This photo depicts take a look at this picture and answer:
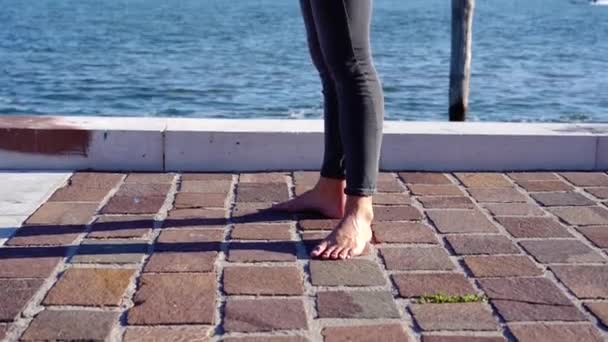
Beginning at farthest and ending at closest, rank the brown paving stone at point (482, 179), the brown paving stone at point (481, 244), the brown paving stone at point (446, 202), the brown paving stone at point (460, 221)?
the brown paving stone at point (482, 179)
the brown paving stone at point (446, 202)
the brown paving stone at point (460, 221)
the brown paving stone at point (481, 244)

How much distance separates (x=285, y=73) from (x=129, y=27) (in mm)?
13455

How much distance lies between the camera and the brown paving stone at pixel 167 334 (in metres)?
2.35

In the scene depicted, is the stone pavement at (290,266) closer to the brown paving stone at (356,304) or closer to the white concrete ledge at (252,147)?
the brown paving stone at (356,304)

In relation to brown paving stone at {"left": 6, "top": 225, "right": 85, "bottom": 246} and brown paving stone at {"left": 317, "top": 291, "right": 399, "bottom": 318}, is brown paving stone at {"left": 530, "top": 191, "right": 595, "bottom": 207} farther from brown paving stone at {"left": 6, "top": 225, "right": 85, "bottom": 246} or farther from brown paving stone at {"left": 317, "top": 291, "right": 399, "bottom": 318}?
brown paving stone at {"left": 6, "top": 225, "right": 85, "bottom": 246}

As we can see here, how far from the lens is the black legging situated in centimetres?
298

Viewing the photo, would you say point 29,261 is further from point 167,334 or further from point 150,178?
point 150,178

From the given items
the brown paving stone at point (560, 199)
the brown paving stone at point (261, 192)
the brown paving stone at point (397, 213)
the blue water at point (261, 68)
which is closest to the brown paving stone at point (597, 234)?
the brown paving stone at point (560, 199)

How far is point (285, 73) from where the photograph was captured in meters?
16.9

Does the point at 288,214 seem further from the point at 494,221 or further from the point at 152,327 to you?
the point at 152,327

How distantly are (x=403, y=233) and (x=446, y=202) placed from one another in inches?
20.1

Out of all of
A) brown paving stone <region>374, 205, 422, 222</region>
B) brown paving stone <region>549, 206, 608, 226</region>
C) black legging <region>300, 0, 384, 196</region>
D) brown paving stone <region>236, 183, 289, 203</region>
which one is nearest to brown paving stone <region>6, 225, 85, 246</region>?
brown paving stone <region>236, 183, 289, 203</region>

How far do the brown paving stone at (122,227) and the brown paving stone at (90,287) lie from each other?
39cm

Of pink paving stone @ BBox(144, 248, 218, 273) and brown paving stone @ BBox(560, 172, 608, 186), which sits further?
brown paving stone @ BBox(560, 172, 608, 186)

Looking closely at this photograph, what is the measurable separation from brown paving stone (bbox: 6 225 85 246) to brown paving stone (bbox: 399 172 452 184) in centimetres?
151
